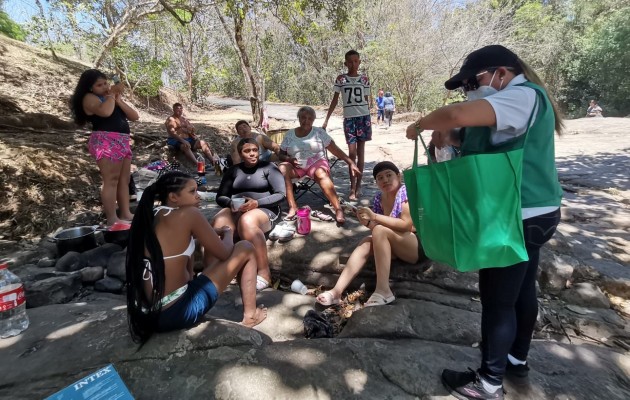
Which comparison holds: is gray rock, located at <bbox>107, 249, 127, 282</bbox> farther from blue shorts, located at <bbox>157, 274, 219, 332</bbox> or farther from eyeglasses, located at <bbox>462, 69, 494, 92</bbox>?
eyeglasses, located at <bbox>462, 69, 494, 92</bbox>

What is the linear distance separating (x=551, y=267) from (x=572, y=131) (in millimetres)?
11982

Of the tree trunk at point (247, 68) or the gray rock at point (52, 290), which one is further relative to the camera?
the tree trunk at point (247, 68)

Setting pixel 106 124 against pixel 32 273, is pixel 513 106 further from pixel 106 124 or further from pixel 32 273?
pixel 32 273

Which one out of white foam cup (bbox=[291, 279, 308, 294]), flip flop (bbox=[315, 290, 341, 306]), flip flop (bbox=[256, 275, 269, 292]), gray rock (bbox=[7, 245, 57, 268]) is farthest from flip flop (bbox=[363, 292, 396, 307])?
gray rock (bbox=[7, 245, 57, 268])

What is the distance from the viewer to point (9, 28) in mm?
11547

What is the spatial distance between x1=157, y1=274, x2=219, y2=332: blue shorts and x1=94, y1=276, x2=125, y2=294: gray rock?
147cm

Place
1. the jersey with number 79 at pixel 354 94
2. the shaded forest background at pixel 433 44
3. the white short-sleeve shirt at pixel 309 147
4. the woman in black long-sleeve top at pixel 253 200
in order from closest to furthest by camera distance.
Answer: the woman in black long-sleeve top at pixel 253 200 < the white short-sleeve shirt at pixel 309 147 < the jersey with number 79 at pixel 354 94 < the shaded forest background at pixel 433 44

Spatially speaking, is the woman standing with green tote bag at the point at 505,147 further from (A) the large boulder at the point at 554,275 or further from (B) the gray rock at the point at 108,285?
(B) the gray rock at the point at 108,285

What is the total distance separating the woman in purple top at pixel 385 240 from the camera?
2986 mm

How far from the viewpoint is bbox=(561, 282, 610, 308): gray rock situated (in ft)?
10.2

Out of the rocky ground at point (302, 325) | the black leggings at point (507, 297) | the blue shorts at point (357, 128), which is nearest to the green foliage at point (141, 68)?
the rocky ground at point (302, 325)

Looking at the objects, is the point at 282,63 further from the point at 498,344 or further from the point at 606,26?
the point at 498,344

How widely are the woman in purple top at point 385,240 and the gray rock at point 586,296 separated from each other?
53.6 inches

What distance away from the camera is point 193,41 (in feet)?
69.9
